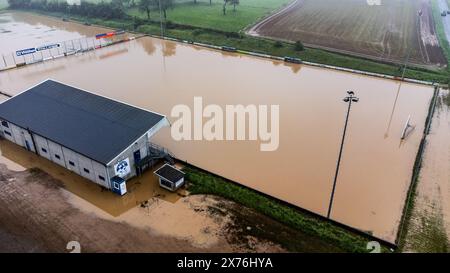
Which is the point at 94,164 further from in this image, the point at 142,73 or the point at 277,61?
the point at 277,61

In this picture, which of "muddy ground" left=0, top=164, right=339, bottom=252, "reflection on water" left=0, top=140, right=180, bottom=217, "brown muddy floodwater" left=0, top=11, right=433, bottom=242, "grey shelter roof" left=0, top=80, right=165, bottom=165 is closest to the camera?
"muddy ground" left=0, top=164, right=339, bottom=252

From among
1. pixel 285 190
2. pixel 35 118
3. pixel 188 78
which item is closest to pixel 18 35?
pixel 188 78

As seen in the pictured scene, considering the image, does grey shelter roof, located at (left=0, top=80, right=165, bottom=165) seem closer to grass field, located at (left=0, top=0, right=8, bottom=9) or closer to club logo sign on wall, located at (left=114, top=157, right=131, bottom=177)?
club logo sign on wall, located at (left=114, top=157, right=131, bottom=177)

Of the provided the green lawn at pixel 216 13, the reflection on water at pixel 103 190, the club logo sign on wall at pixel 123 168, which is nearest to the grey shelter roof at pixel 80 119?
the club logo sign on wall at pixel 123 168

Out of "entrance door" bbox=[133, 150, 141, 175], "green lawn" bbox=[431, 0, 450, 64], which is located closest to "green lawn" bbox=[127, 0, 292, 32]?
"green lawn" bbox=[431, 0, 450, 64]

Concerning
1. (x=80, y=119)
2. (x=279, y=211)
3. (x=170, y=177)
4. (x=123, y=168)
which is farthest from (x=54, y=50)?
(x=279, y=211)

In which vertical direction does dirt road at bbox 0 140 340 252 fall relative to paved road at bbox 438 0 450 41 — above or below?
below
